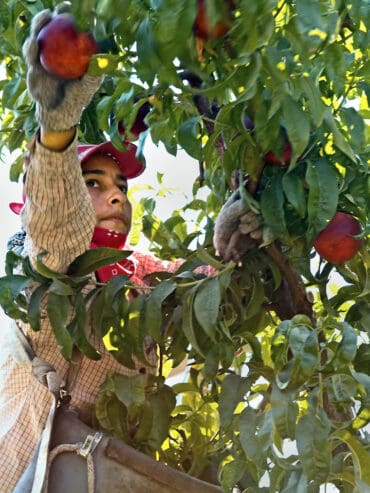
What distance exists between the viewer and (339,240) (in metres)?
1.14

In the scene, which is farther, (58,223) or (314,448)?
(58,223)

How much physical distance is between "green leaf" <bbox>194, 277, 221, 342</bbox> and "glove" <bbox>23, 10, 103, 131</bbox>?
0.72 feet

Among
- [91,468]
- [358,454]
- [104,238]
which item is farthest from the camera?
[104,238]

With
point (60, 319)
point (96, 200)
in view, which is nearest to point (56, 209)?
point (60, 319)

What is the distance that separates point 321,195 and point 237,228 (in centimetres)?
11

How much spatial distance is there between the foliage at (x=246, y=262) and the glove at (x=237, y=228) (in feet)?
0.05

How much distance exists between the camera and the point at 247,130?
3.64 feet

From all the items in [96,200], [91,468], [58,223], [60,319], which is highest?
[96,200]

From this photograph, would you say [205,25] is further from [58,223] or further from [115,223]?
[115,223]

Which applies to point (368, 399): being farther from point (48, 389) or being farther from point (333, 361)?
point (48, 389)

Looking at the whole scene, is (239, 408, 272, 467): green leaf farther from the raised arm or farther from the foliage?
the raised arm

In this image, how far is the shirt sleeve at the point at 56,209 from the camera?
1.11m

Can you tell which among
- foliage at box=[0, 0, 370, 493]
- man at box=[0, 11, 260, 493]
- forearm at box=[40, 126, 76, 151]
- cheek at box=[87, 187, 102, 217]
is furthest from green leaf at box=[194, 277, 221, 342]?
cheek at box=[87, 187, 102, 217]

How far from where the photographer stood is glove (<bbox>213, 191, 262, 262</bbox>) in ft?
3.76
